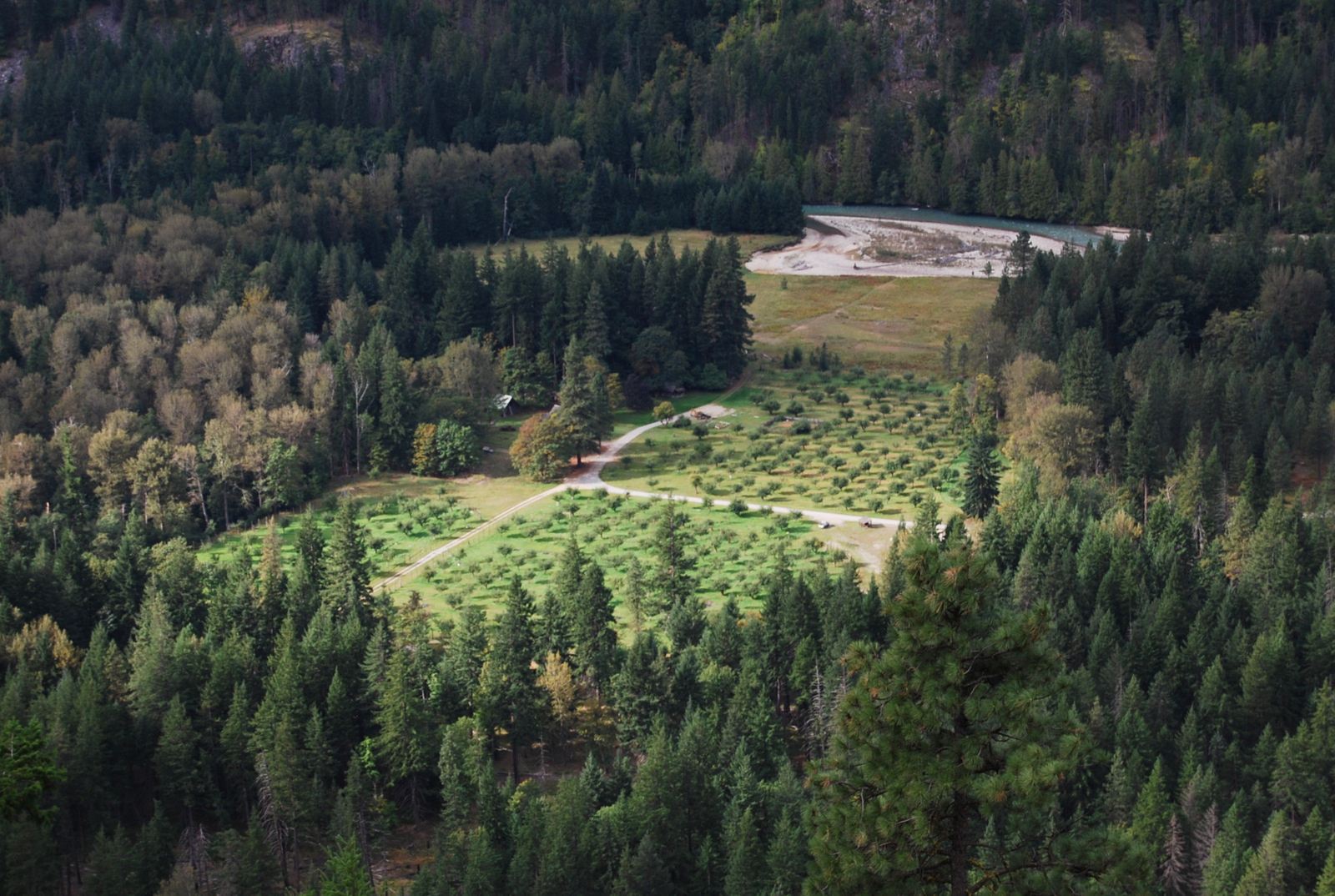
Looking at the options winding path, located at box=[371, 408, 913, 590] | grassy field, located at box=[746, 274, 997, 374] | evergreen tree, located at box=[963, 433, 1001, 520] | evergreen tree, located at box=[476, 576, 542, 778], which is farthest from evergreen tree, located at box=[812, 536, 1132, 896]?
grassy field, located at box=[746, 274, 997, 374]

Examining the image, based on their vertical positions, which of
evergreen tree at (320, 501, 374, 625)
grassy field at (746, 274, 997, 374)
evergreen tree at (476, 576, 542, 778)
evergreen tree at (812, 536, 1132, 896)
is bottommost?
evergreen tree at (476, 576, 542, 778)

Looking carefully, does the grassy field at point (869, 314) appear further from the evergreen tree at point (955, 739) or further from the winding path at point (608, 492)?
the evergreen tree at point (955, 739)

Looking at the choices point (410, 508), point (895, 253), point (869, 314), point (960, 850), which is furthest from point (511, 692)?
point (895, 253)

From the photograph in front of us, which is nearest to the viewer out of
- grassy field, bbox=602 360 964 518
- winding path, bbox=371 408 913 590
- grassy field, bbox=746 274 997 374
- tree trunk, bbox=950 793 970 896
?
tree trunk, bbox=950 793 970 896

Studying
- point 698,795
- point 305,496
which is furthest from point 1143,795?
point 305,496

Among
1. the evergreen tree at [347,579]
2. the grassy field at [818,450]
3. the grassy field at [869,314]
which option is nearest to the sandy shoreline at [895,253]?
the grassy field at [869,314]

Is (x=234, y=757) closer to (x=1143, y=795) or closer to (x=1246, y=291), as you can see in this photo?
(x=1143, y=795)

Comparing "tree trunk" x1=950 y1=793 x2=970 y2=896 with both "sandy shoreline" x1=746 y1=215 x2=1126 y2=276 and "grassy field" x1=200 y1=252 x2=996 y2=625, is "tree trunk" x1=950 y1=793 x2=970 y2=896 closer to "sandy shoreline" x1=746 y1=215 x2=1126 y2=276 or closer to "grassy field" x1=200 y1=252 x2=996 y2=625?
"grassy field" x1=200 y1=252 x2=996 y2=625
